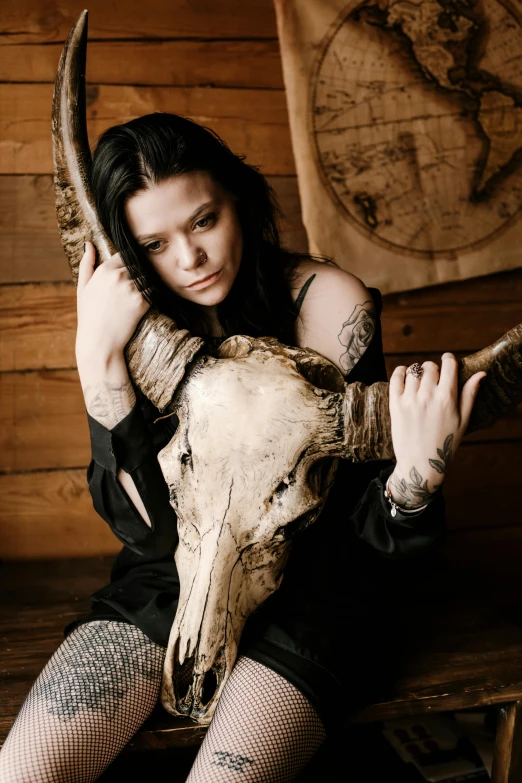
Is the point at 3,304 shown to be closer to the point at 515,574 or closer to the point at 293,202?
the point at 293,202

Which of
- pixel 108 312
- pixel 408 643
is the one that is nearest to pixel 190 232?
pixel 108 312

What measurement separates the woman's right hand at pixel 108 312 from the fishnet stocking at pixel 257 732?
23.1 inches

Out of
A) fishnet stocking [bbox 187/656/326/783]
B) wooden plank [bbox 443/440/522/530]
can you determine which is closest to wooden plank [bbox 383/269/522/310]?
wooden plank [bbox 443/440/522/530]

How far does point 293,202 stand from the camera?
6.97 feet

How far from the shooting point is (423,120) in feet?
6.71

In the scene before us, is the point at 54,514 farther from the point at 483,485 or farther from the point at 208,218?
the point at 483,485

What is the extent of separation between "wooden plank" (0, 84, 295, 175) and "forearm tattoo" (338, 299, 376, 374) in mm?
815

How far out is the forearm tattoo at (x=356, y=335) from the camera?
1424 millimetres

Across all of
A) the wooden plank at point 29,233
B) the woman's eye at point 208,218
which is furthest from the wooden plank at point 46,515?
the woman's eye at point 208,218

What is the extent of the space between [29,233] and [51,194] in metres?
0.12

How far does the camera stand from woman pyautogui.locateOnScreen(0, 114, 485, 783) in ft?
3.82

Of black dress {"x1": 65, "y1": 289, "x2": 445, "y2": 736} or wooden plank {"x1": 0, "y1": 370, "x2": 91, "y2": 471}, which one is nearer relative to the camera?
black dress {"x1": 65, "y1": 289, "x2": 445, "y2": 736}

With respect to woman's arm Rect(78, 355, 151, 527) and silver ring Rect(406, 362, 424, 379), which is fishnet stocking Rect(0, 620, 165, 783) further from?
silver ring Rect(406, 362, 424, 379)

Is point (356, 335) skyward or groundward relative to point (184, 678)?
skyward
